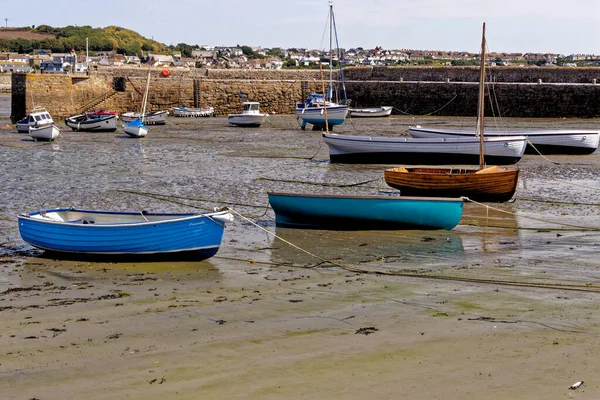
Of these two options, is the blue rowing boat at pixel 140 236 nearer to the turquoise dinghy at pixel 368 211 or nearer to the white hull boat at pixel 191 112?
the turquoise dinghy at pixel 368 211

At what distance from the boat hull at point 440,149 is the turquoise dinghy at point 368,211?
9.02 meters

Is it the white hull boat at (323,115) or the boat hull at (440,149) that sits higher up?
the white hull boat at (323,115)

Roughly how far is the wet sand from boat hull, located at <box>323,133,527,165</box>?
5614 millimetres

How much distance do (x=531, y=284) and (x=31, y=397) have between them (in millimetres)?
5564

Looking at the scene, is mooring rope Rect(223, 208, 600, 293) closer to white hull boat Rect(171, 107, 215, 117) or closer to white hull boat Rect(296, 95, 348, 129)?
white hull boat Rect(296, 95, 348, 129)

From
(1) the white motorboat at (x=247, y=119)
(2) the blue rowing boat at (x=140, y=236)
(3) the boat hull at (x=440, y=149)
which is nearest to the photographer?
(2) the blue rowing boat at (x=140, y=236)

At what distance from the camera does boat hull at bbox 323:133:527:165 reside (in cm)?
2152

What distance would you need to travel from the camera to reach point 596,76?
4275cm

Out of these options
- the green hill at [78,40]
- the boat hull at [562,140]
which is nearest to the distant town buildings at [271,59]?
the green hill at [78,40]

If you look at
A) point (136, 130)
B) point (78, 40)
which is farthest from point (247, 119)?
point (78, 40)

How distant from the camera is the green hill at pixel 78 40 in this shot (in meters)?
148

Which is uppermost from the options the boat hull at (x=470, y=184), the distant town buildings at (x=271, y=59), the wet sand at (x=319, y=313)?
the distant town buildings at (x=271, y=59)

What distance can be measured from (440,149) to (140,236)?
12.6 metres

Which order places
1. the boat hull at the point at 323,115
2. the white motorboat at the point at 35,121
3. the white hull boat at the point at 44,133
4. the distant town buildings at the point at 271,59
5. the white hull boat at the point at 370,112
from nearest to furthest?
the white hull boat at the point at 44,133 → the white motorboat at the point at 35,121 → the boat hull at the point at 323,115 → the white hull boat at the point at 370,112 → the distant town buildings at the point at 271,59
